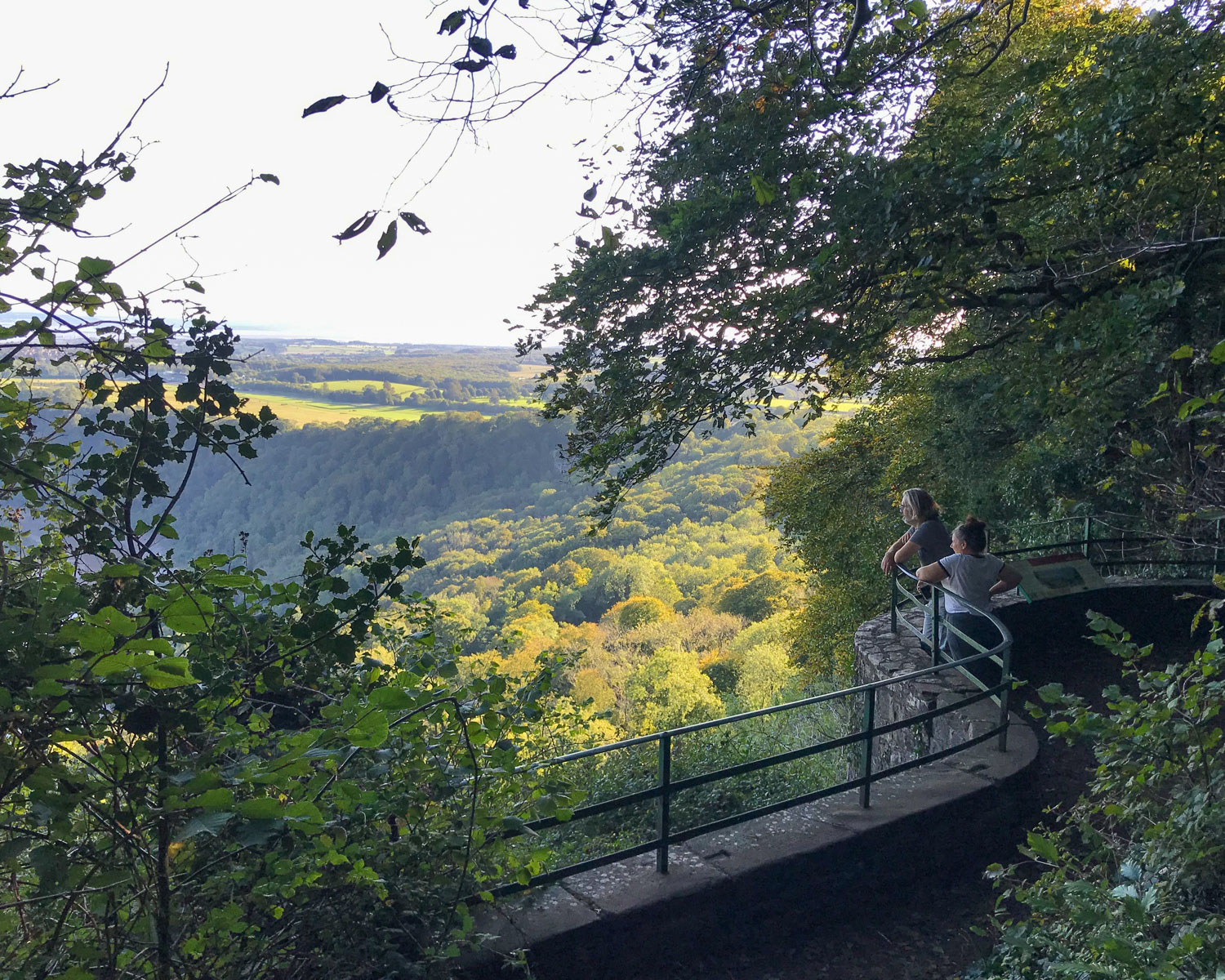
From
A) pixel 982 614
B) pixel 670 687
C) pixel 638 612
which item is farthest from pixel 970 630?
pixel 638 612

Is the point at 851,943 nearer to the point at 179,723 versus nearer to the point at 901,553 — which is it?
the point at 901,553

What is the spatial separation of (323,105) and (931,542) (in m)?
5.65

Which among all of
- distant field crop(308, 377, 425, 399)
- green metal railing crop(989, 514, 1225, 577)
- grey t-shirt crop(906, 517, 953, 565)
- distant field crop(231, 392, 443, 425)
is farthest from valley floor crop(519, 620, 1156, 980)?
distant field crop(308, 377, 425, 399)

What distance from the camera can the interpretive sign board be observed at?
24.4ft

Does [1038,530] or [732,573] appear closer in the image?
[1038,530]

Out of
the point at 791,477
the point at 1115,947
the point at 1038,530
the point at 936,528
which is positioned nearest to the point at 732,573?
the point at 791,477

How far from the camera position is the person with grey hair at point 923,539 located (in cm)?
630

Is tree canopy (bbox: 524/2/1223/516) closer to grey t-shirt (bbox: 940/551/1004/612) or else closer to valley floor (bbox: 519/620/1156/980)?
grey t-shirt (bbox: 940/551/1004/612)

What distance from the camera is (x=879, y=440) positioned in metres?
16.1

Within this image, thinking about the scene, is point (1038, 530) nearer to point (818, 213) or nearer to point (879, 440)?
point (879, 440)

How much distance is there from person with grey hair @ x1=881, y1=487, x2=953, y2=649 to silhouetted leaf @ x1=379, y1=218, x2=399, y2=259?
5194 millimetres

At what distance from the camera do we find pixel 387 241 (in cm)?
192

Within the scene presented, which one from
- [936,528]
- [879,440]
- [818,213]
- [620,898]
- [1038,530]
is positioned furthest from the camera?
[879,440]

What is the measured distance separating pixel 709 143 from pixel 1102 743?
14.5 ft
